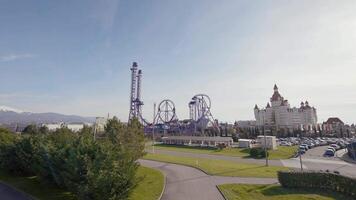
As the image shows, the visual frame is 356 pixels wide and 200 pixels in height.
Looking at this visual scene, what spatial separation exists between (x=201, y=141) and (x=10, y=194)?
5521 centimetres

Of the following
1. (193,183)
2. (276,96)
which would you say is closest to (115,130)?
(193,183)

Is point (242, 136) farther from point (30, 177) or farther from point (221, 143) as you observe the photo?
point (30, 177)

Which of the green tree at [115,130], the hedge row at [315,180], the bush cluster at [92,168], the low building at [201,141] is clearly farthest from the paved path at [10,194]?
the low building at [201,141]

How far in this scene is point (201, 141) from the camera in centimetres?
7712

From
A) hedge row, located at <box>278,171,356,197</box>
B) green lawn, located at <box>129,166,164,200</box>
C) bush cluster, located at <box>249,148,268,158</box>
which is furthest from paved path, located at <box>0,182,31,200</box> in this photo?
bush cluster, located at <box>249,148,268,158</box>

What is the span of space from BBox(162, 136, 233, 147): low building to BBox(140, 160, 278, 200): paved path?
3590 cm

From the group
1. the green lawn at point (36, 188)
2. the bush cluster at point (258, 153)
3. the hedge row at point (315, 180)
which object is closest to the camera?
the hedge row at point (315, 180)

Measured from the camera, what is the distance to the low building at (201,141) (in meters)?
70.9

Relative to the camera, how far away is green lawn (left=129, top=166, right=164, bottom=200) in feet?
76.1

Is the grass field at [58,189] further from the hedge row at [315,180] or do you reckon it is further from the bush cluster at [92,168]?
the hedge row at [315,180]

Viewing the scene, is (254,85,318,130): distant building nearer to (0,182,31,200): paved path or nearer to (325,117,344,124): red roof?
(325,117,344,124): red roof

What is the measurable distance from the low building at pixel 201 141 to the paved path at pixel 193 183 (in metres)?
35.9

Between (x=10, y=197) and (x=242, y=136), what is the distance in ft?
269

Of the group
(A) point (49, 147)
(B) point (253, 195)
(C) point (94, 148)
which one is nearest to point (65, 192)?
(A) point (49, 147)
